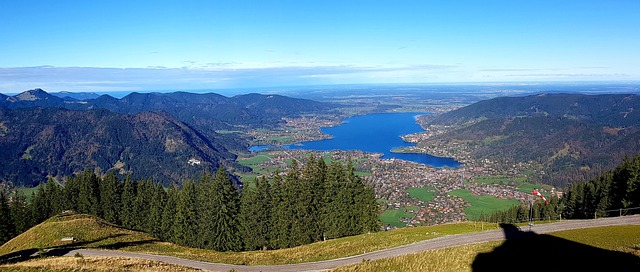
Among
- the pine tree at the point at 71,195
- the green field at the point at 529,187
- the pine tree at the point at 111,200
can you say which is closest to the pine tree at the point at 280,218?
the pine tree at the point at 111,200

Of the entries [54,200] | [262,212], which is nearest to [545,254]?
[262,212]

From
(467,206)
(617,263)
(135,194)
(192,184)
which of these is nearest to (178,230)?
(192,184)

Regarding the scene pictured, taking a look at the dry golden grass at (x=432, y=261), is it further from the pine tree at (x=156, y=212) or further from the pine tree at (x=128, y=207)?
the pine tree at (x=128, y=207)

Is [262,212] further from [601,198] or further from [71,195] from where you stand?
[601,198]

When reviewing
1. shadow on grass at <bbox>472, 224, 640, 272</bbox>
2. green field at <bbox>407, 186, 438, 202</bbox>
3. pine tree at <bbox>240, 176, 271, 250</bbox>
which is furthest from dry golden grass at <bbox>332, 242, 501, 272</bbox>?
green field at <bbox>407, 186, 438, 202</bbox>

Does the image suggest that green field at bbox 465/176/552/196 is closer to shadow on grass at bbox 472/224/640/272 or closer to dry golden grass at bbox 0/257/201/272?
shadow on grass at bbox 472/224/640/272

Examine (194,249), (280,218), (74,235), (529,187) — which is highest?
(74,235)
